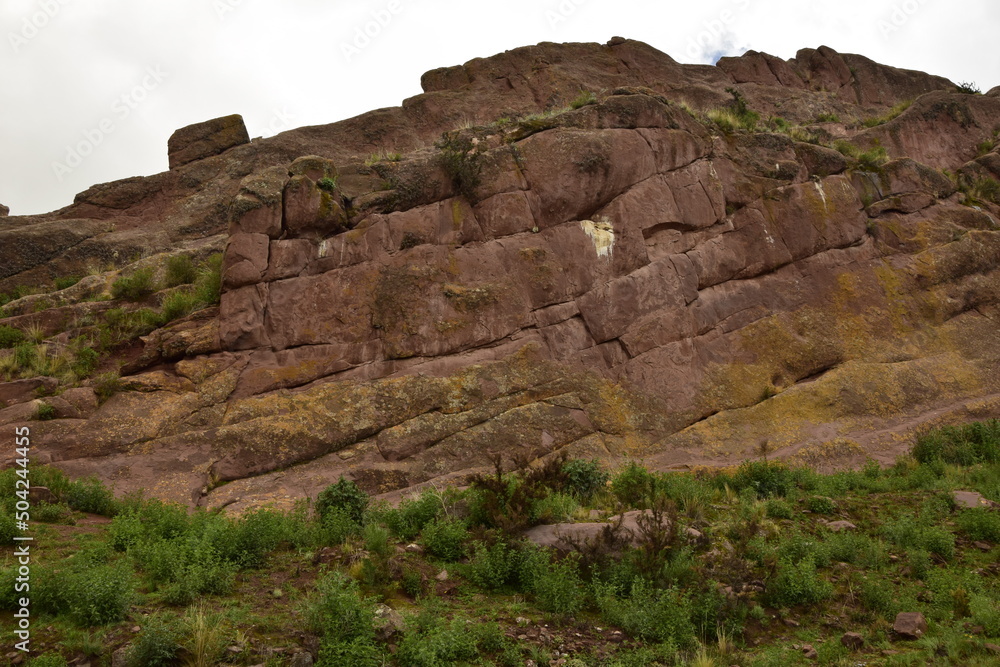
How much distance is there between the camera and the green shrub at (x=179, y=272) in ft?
57.8

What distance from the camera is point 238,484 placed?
502 inches

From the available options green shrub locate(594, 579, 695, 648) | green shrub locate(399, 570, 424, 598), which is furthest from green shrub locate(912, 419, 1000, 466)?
green shrub locate(399, 570, 424, 598)

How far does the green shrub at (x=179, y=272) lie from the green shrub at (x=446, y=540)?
37.1 feet

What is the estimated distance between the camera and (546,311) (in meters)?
16.1

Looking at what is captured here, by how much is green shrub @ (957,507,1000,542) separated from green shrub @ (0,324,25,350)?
18.8 m

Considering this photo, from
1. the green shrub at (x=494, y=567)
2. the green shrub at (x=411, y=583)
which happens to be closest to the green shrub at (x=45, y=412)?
the green shrub at (x=411, y=583)

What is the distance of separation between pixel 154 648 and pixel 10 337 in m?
12.5

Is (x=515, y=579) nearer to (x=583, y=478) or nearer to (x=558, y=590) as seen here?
(x=558, y=590)

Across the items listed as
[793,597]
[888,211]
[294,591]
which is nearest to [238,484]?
[294,591]

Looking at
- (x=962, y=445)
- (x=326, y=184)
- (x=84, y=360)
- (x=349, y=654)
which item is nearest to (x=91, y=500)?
(x=84, y=360)

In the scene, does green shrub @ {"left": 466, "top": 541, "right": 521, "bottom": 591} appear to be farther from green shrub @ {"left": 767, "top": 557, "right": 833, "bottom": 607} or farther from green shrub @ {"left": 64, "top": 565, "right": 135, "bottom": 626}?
green shrub @ {"left": 64, "top": 565, "right": 135, "bottom": 626}

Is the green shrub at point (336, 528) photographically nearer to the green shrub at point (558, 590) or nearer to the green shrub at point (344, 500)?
the green shrub at point (344, 500)

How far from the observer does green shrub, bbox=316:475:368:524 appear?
428 inches

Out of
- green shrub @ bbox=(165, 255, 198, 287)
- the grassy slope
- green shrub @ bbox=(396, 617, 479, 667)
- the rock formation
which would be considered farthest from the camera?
green shrub @ bbox=(165, 255, 198, 287)
